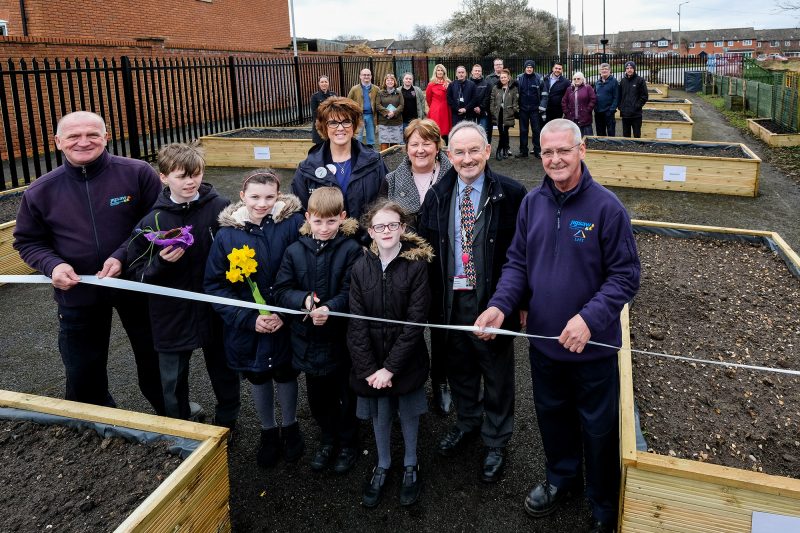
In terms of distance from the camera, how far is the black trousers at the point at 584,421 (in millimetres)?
2883

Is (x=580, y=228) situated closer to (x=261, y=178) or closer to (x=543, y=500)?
(x=543, y=500)

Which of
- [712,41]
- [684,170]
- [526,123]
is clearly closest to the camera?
[684,170]

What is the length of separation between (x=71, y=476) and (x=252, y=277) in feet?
4.30

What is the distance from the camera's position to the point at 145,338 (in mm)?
3744

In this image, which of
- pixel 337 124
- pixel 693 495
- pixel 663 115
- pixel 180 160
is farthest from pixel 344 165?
pixel 663 115

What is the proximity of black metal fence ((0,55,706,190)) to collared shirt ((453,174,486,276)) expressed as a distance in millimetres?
8578

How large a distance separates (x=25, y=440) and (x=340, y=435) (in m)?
1.69

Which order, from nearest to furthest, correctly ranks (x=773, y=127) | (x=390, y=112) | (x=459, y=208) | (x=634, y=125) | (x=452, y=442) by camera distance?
(x=459, y=208)
(x=452, y=442)
(x=390, y=112)
(x=634, y=125)
(x=773, y=127)

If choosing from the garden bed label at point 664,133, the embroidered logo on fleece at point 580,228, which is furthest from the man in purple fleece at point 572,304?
the garden bed label at point 664,133

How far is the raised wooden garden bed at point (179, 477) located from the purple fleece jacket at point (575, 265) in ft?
5.01

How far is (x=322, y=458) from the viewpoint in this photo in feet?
11.8

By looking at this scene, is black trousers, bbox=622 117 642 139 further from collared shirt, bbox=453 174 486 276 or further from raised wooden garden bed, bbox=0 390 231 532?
raised wooden garden bed, bbox=0 390 231 532

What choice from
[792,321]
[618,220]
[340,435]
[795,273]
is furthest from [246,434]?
[795,273]

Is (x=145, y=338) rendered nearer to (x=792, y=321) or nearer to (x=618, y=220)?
(x=618, y=220)
